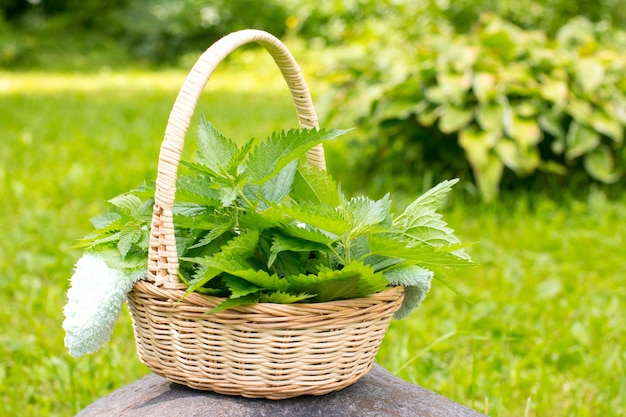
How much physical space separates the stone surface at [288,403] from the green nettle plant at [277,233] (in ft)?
0.70

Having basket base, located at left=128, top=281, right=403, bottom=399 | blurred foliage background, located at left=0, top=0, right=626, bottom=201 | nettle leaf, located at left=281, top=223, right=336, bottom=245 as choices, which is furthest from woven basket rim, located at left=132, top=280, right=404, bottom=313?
blurred foliage background, located at left=0, top=0, right=626, bottom=201

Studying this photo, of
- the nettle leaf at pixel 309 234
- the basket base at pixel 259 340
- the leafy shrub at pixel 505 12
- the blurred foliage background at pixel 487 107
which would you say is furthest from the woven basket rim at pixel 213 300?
the leafy shrub at pixel 505 12

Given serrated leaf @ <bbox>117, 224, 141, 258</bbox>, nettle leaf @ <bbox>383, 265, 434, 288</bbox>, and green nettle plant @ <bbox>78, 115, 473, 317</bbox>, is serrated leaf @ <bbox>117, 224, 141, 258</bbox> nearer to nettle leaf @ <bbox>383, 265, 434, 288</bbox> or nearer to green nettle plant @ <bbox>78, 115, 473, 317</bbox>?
green nettle plant @ <bbox>78, 115, 473, 317</bbox>

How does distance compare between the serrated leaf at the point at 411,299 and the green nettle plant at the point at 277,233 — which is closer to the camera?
the green nettle plant at the point at 277,233

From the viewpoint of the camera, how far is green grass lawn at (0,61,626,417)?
89.7 inches

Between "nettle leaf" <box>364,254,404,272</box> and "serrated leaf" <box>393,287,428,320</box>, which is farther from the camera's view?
"serrated leaf" <box>393,287,428,320</box>

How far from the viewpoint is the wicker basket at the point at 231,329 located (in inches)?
49.3

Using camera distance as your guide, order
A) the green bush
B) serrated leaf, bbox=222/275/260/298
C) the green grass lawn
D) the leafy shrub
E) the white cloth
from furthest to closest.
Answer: the leafy shrub < the green bush < the green grass lawn < the white cloth < serrated leaf, bbox=222/275/260/298

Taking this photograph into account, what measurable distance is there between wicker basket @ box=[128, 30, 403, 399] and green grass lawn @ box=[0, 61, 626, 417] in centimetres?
51

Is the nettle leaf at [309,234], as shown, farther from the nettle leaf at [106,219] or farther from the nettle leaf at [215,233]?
the nettle leaf at [106,219]

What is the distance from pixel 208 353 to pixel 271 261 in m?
0.21

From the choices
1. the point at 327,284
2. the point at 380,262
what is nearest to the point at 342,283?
the point at 327,284

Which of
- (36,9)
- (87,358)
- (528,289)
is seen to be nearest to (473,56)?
(528,289)

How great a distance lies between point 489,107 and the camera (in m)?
3.95
